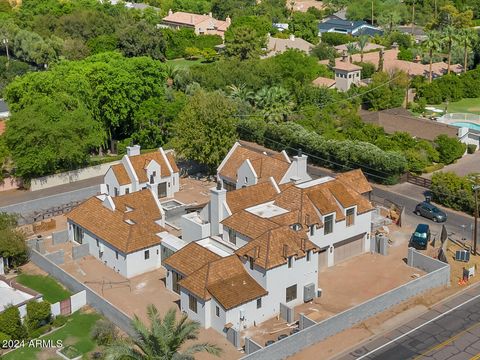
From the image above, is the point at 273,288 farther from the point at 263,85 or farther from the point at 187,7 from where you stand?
the point at 187,7

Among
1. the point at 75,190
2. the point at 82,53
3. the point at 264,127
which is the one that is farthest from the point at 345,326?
the point at 82,53

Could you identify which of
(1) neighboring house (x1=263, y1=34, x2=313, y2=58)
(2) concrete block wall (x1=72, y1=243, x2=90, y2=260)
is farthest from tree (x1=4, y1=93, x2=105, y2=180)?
(1) neighboring house (x1=263, y1=34, x2=313, y2=58)

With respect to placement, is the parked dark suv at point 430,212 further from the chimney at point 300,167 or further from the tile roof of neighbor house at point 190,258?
the tile roof of neighbor house at point 190,258

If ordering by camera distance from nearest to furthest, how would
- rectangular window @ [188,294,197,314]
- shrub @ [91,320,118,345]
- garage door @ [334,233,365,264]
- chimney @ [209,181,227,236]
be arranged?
1. shrub @ [91,320,118,345]
2. rectangular window @ [188,294,197,314]
3. chimney @ [209,181,227,236]
4. garage door @ [334,233,365,264]

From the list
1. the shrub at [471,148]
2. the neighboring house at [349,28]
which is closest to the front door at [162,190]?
the shrub at [471,148]

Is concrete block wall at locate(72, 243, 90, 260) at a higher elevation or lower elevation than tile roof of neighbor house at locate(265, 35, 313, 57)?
lower

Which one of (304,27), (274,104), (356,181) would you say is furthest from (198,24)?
(356,181)

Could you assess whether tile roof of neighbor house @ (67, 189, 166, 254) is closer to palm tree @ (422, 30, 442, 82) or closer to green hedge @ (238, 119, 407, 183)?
green hedge @ (238, 119, 407, 183)

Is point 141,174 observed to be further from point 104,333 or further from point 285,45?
point 285,45
